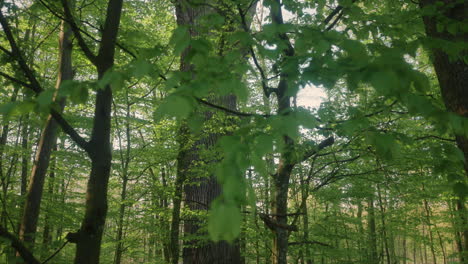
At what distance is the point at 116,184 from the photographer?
704cm

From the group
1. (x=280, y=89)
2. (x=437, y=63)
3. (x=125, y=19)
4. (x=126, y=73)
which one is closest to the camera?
(x=126, y=73)

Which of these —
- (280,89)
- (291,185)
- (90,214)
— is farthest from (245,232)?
(90,214)

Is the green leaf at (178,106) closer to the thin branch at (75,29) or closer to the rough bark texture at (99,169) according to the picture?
the rough bark texture at (99,169)

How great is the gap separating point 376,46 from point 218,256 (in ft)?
12.5

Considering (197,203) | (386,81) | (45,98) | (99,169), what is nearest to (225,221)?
(386,81)

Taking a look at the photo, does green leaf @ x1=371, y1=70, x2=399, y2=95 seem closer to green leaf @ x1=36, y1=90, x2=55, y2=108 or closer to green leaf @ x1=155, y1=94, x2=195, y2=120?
green leaf @ x1=155, y1=94, x2=195, y2=120

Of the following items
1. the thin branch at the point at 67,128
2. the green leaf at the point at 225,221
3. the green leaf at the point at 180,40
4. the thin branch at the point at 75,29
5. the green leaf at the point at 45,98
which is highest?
the thin branch at the point at 75,29

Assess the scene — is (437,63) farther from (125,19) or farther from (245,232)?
(125,19)

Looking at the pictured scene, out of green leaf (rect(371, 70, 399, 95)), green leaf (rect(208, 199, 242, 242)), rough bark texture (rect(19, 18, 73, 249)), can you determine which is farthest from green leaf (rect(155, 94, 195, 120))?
rough bark texture (rect(19, 18, 73, 249))

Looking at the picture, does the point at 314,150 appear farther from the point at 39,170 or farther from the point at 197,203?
the point at 39,170

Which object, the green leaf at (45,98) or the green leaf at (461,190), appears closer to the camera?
the green leaf at (45,98)

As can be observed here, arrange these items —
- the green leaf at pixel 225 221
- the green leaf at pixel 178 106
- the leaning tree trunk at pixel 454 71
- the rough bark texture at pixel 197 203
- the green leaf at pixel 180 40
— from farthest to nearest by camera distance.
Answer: the rough bark texture at pixel 197 203, the leaning tree trunk at pixel 454 71, the green leaf at pixel 180 40, the green leaf at pixel 178 106, the green leaf at pixel 225 221

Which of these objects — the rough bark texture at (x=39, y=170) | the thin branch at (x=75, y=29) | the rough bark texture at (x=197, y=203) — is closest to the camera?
the thin branch at (x=75, y=29)

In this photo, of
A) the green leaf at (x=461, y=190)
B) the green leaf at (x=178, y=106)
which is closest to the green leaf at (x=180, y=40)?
the green leaf at (x=178, y=106)
